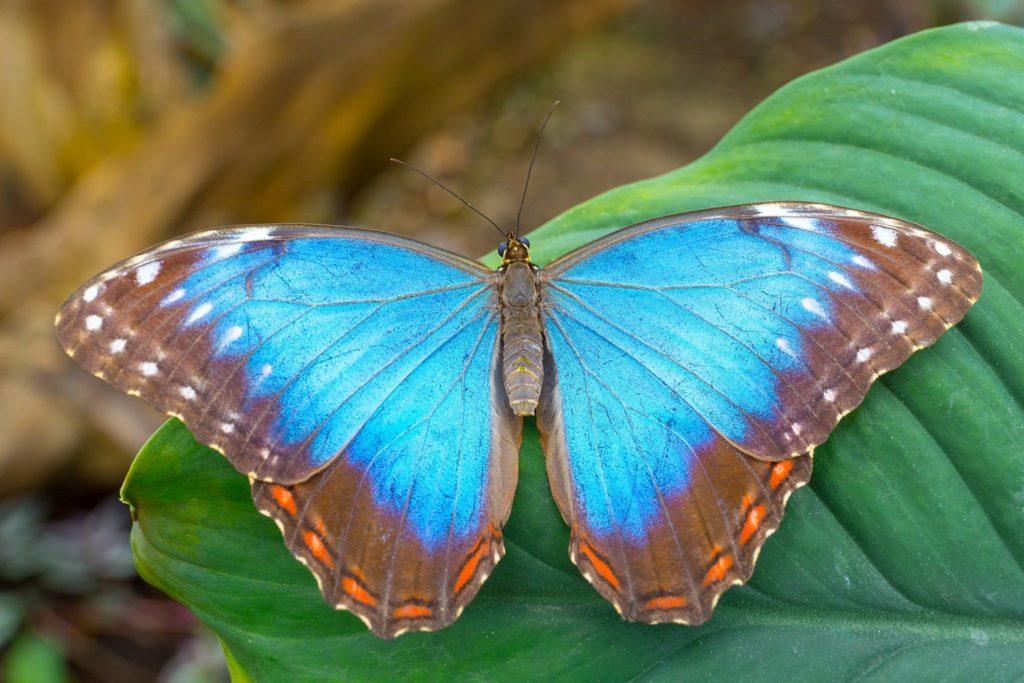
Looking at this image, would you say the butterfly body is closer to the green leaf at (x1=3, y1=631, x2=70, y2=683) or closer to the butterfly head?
the butterfly head

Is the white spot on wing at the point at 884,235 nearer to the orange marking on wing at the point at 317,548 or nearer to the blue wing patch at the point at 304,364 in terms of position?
the blue wing patch at the point at 304,364

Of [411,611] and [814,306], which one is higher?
[814,306]

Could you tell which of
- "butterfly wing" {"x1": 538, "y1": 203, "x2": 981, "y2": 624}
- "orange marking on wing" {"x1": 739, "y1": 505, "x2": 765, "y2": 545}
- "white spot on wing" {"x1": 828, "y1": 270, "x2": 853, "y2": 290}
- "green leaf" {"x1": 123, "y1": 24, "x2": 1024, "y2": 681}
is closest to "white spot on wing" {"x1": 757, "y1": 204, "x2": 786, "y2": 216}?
"butterfly wing" {"x1": 538, "y1": 203, "x2": 981, "y2": 624}

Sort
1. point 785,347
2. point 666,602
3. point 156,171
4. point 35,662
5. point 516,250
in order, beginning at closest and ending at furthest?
point 666,602 → point 785,347 → point 516,250 → point 35,662 → point 156,171

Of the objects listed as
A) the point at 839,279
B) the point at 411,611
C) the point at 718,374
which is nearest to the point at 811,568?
the point at 718,374

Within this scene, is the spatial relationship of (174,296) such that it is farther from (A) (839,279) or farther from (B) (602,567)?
(A) (839,279)

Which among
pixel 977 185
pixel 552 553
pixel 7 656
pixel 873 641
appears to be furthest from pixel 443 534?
pixel 7 656
